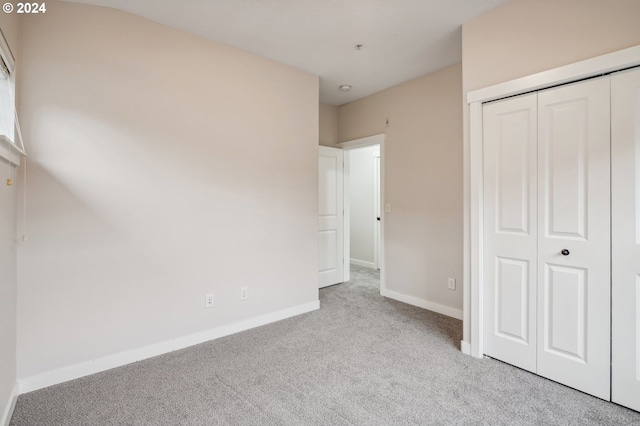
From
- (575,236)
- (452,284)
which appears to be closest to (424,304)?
(452,284)

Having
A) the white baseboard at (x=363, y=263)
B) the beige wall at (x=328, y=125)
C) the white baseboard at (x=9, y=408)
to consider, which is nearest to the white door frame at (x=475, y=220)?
the beige wall at (x=328, y=125)

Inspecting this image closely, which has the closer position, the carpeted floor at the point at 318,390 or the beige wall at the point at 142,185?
the carpeted floor at the point at 318,390

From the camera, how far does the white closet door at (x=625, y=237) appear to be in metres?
1.81

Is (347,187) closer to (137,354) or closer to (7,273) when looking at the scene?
(137,354)

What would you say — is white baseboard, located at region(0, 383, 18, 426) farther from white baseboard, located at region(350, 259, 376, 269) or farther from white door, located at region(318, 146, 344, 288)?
white baseboard, located at region(350, 259, 376, 269)

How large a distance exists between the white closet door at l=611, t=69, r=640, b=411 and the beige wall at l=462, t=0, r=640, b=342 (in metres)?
0.27

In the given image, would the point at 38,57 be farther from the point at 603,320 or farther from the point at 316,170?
the point at 603,320

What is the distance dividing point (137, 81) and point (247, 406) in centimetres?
248

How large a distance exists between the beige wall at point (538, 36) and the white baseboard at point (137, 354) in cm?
194

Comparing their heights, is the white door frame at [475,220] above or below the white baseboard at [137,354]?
above

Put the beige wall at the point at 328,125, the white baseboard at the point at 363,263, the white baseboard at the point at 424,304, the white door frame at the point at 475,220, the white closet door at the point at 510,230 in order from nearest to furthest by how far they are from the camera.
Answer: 1. the white closet door at the point at 510,230
2. the white door frame at the point at 475,220
3. the white baseboard at the point at 424,304
4. the beige wall at the point at 328,125
5. the white baseboard at the point at 363,263

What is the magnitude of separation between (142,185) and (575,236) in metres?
3.13

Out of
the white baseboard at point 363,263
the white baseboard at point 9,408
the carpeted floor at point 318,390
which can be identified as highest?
the white baseboard at point 363,263

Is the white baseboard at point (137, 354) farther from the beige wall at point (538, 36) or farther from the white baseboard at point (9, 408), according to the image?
the beige wall at point (538, 36)
